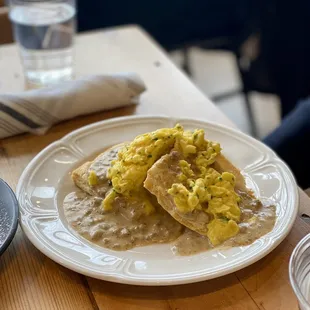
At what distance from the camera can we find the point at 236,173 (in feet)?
3.20

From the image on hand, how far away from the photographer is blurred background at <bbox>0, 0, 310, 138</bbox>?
2.09 m

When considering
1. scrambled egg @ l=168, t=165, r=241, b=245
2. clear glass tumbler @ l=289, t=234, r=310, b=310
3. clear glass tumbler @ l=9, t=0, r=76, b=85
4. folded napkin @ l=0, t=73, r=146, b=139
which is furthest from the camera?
clear glass tumbler @ l=9, t=0, r=76, b=85

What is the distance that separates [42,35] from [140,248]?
74cm

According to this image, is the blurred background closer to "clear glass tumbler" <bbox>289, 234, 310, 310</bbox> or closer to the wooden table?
the wooden table

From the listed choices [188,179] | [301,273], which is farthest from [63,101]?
[301,273]

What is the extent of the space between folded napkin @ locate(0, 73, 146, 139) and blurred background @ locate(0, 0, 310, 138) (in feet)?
1.88

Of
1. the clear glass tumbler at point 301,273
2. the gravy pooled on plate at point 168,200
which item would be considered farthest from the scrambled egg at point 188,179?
the clear glass tumbler at point 301,273

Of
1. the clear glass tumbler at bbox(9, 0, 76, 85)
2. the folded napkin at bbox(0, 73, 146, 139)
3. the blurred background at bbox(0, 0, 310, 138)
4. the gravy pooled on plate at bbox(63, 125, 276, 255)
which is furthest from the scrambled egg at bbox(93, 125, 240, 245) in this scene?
the blurred background at bbox(0, 0, 310, 138)

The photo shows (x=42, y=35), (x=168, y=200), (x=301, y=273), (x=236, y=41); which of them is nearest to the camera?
(x=301, y=273)

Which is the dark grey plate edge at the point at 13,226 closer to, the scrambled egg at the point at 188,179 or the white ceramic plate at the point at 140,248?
the white ceramic plate at the point at 140,248

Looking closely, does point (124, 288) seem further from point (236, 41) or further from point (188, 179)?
point (236, 41)

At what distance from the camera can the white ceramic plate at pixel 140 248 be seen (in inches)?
31.8

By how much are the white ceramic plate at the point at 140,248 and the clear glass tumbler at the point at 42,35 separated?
1.06ft

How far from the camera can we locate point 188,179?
0.90m
